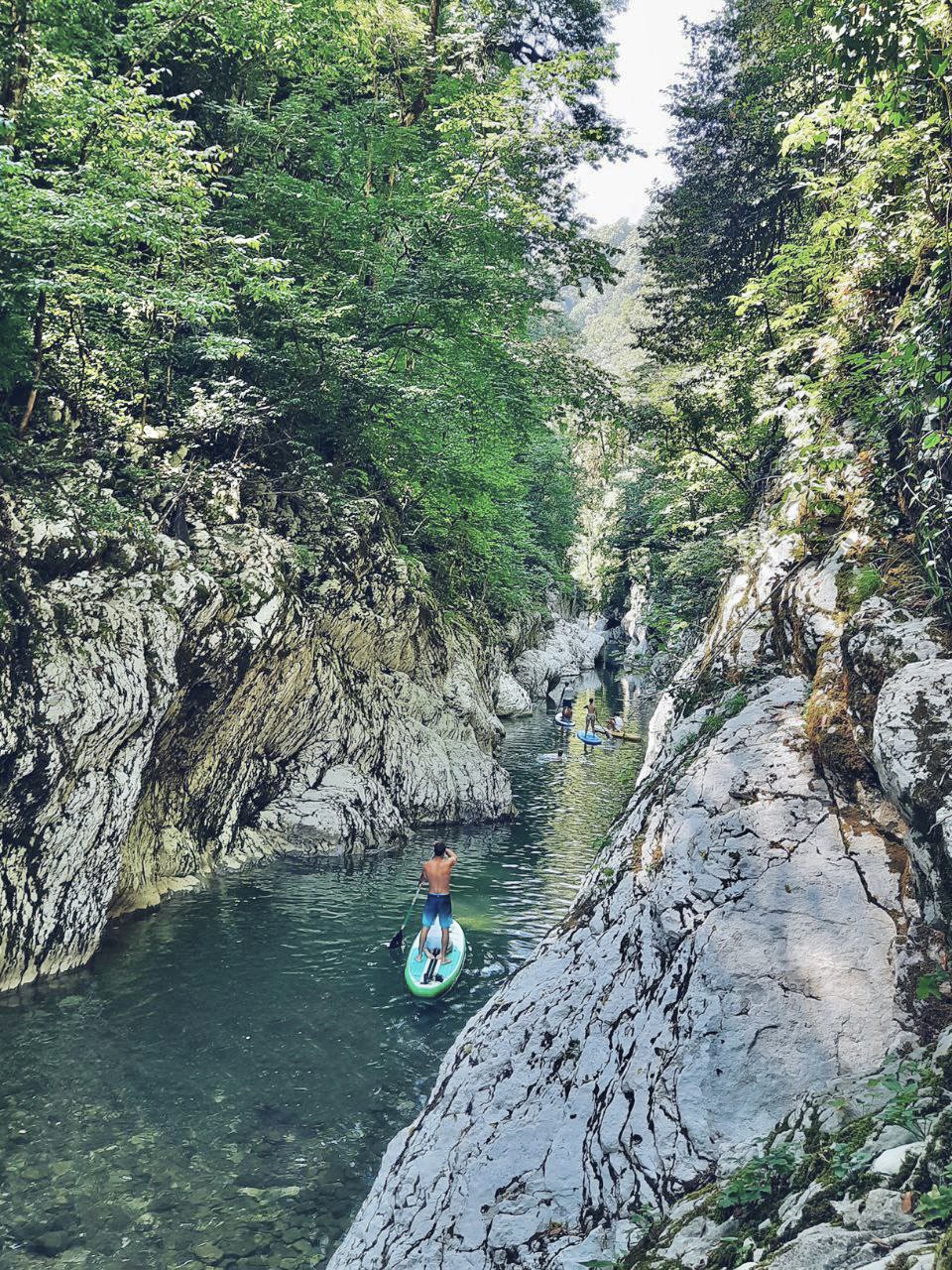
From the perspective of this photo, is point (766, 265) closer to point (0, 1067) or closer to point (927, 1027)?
point (927, 1027)

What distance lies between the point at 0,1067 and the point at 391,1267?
A: 22.6 feet

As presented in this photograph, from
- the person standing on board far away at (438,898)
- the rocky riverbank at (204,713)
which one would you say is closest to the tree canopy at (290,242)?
the rocky riverbank at (204,713)

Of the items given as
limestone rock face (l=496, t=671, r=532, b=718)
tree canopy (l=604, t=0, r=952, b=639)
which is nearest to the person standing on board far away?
tree canopy (l=604, t=0, r=952, b=639)

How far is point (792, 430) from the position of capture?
8422 mm

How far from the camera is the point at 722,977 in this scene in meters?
5.22

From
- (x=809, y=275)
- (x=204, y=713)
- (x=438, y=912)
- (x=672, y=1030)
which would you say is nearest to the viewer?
(x=672, y=1030)

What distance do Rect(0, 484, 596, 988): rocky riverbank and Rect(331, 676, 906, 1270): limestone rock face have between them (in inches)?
309

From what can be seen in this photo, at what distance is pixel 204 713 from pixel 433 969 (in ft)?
24.1

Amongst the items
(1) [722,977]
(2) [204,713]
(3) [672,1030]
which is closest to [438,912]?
(2) [204,713]

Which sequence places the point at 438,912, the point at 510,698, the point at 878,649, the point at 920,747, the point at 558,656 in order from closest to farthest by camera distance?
1. the point at 920,747
2. the point at 878,649
3. the point at 438,912
4. the point at 510,698
5. the point at 558,656

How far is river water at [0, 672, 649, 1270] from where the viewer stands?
7.21 meters

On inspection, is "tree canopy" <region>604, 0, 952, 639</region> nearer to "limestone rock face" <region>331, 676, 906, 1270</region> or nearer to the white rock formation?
the white rock formation

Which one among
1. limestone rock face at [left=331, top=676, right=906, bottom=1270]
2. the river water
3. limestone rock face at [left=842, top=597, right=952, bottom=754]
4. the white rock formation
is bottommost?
the river water

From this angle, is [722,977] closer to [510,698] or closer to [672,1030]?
[672,1030]
